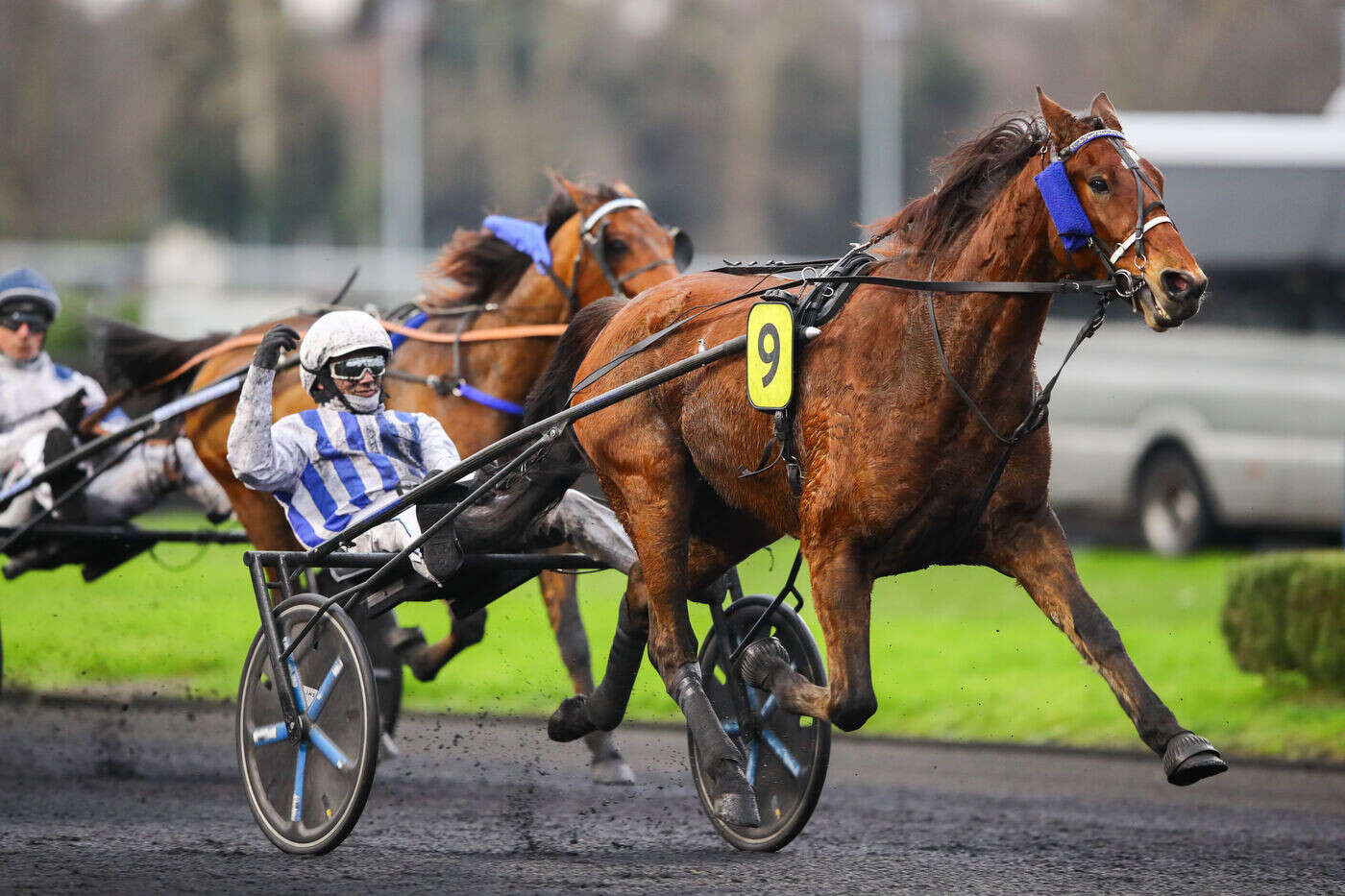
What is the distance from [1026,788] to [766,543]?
1881mm

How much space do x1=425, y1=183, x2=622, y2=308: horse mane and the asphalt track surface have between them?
1.70 meters

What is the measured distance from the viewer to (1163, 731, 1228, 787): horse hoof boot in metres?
3.94

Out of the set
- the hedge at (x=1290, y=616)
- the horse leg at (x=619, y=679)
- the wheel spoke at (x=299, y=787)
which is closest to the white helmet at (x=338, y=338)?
the horse leg at (x=619, y=679)

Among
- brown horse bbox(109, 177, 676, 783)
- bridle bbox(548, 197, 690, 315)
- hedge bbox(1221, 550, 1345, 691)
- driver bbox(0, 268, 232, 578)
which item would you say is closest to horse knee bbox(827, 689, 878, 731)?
brown horse bbox(109, 177, 676, 783)

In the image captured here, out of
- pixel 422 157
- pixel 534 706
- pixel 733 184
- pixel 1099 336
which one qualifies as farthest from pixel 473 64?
pixel 534 706

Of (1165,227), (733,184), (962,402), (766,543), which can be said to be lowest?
(733,184)

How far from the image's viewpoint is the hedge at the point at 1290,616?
7.57 meters

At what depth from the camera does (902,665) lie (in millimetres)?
8977

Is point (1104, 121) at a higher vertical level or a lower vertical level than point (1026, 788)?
higher

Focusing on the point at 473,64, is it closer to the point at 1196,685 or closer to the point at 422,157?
the point at 422,157

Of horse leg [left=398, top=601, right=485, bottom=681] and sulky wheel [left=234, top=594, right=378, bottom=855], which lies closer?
sulky wheel [left=234, top=594, right=378, bottom=855]

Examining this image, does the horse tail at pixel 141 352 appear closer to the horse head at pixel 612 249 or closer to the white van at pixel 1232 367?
the horse head at pixel 612 249

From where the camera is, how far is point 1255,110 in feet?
72.2

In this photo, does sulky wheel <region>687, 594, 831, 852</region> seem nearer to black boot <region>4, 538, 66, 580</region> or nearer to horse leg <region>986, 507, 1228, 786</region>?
horse leg <region>986, 507, 1228, 786</region>
